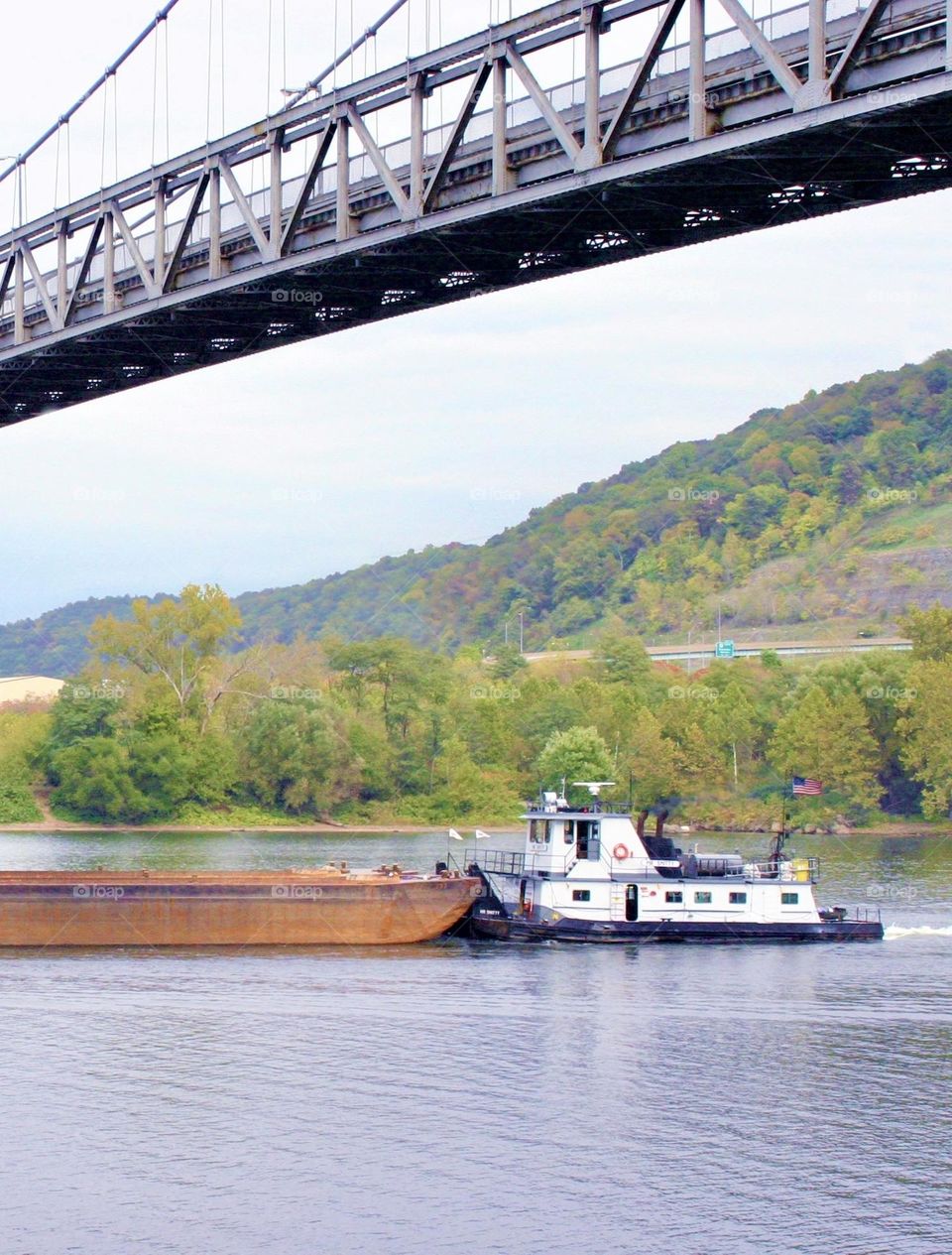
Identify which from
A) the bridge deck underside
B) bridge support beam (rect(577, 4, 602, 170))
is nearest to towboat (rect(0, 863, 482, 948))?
the bridge deck underside

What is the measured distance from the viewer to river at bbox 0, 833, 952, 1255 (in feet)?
73.0

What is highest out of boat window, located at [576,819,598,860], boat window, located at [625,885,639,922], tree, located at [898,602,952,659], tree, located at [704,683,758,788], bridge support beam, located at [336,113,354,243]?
tree, located at [898,602,952,659]

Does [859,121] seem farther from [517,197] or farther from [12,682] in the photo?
[12,682]

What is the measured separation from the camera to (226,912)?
4231 centimetres

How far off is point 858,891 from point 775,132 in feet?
132

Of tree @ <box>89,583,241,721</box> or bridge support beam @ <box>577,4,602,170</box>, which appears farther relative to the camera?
tree @ <box>89,583,241,721</box>

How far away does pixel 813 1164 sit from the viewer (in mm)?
24781

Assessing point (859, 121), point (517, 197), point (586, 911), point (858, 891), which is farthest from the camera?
point (858, 891)

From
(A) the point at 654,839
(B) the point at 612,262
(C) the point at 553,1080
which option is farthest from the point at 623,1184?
(A) the point at 654,839

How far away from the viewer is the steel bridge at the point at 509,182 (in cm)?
2292

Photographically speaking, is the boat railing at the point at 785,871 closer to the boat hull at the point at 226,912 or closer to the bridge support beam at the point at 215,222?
the boat hull at the point at 226,912

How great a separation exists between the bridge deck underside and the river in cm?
1412

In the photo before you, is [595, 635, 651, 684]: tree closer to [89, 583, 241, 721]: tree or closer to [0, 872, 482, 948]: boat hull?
[89, 583, 241, 721]: tree

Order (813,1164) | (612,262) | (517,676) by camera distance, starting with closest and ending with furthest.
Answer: (813,1164) → (612,262) → (517,676)
